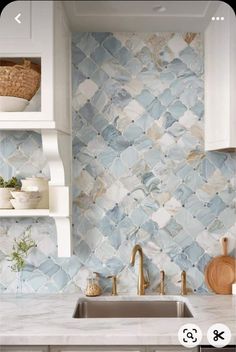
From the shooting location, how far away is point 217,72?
184cm

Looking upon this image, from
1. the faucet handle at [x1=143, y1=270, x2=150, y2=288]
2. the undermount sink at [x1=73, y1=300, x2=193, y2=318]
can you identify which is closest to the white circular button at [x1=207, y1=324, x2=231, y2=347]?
the undermount sink at [x1=73, y1=300, x2=193, y2=318]

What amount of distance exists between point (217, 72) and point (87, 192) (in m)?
0.73

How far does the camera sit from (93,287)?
1.95 meters

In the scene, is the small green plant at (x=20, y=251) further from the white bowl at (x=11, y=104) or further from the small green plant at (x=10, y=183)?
the white bowl at (x=11, y=104)

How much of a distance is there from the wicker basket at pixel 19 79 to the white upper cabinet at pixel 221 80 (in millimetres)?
694

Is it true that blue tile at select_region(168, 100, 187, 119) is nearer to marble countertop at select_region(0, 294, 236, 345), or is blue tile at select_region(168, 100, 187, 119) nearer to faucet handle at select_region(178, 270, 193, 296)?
faucet handle at select_region(178, 270, 193, 296)

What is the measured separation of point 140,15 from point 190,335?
117 centimetres

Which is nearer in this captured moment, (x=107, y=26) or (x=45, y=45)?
(x=45, y=45)

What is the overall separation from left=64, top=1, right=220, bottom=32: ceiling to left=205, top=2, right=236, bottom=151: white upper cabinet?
0.06m

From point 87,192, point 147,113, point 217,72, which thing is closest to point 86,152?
point 87,192

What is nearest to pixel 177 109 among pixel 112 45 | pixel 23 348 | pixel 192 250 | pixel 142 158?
pixel 142 158

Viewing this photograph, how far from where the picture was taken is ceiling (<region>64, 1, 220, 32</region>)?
163cm

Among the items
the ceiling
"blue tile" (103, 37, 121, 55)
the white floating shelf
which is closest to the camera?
the ceiling

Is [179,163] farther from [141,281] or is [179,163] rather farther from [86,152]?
[141,281]
